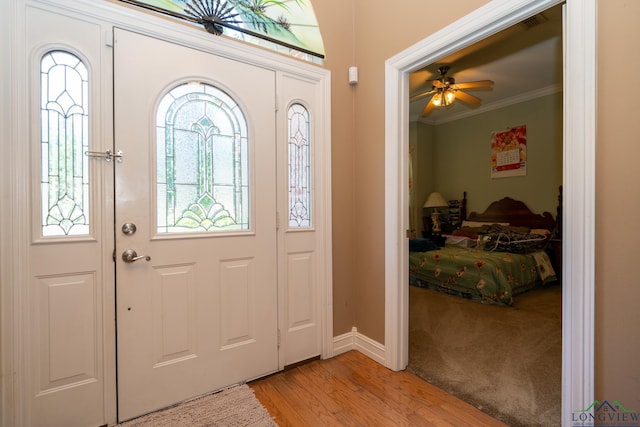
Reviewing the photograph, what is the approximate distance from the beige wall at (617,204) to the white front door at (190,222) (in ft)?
5.52

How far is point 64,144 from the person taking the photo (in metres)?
1.49

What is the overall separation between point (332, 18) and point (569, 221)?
208 cm

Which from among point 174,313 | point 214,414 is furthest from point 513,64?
point 214,414

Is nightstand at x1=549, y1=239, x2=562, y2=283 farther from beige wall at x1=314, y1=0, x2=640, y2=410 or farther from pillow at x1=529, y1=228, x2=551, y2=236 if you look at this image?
beige wall at x1=314, y1=0, x2=640, y2=410

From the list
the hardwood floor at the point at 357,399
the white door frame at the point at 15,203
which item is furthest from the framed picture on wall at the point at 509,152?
the white door frame at the point at 15,203

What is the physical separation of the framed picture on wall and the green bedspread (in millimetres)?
1535

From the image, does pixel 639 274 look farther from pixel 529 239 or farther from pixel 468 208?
pixel 468 208

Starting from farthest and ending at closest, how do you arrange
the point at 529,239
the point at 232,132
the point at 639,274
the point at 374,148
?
1. the point at 529,239
2. the point at 374,148
3. the point at 232,132
4. the point at 639,274

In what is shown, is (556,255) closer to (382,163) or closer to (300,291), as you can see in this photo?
(382,163)

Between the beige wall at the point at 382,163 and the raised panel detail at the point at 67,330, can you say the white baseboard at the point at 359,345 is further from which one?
the raised panel detail at the point at 67,330

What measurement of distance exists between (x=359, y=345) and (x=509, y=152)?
14.1ft

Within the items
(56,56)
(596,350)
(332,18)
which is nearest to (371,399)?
(596,350)

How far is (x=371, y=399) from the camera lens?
1.80 metres

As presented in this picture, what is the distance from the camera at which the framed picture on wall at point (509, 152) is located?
4773 mm
